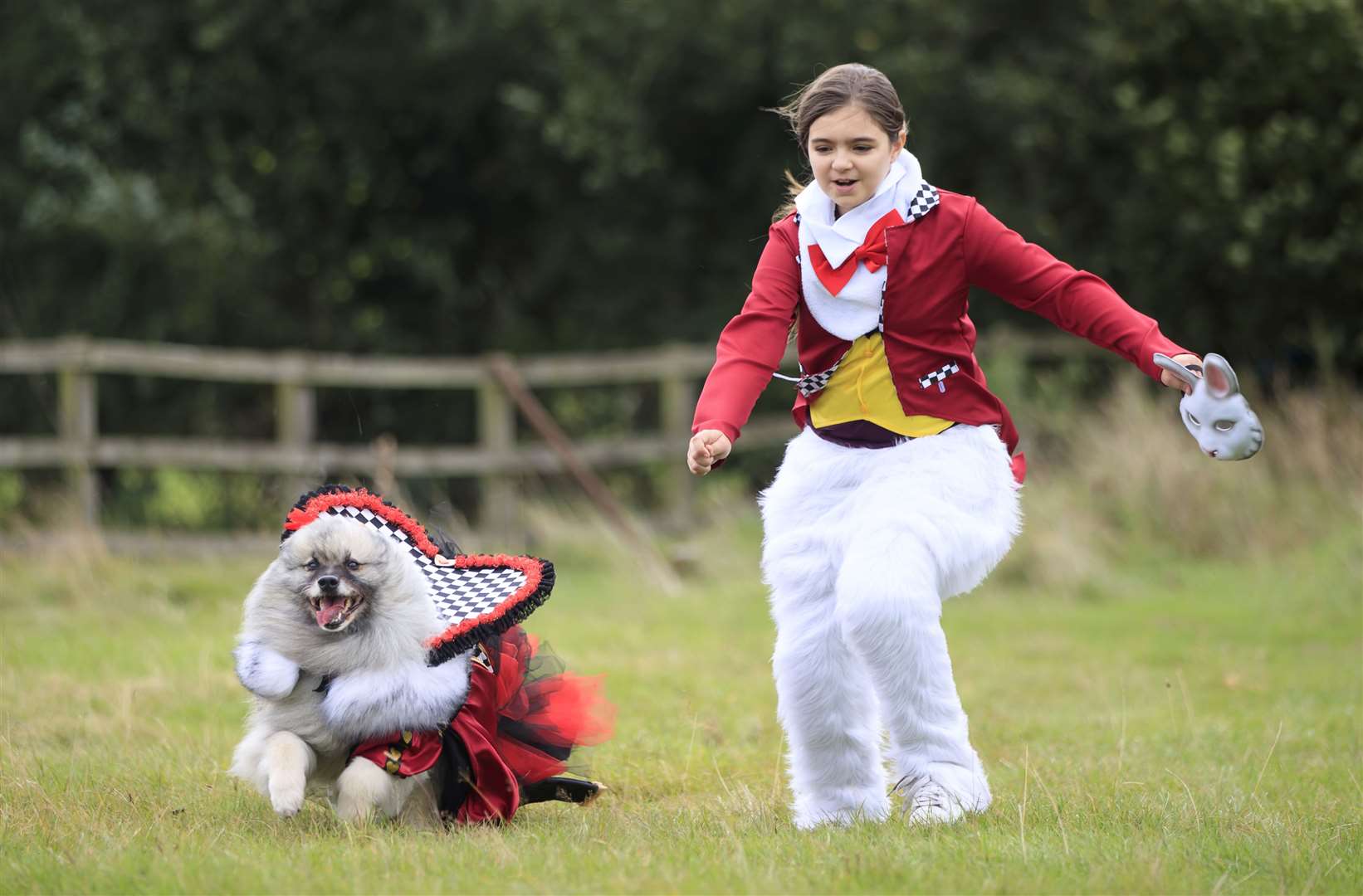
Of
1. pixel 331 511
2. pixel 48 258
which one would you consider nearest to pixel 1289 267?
pixel 331 511

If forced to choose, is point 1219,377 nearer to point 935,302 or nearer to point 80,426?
point 935,302

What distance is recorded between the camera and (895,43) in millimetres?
16438

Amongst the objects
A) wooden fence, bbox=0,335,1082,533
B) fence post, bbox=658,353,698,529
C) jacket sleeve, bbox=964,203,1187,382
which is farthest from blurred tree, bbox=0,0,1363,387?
jacket sleeve, bbox=964,203,1187,382

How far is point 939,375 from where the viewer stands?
4676 mm

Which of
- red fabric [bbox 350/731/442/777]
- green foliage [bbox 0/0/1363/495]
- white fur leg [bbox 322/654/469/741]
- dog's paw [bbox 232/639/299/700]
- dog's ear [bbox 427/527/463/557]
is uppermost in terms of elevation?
green foliage [bbox 0/0/1363/495]

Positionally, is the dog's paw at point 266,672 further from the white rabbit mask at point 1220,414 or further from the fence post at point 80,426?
the fence post at point 80,426

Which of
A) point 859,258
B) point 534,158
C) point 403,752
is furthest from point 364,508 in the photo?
point 534,158

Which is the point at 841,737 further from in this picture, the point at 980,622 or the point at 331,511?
the point at 980,622

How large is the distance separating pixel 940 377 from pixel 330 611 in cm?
187

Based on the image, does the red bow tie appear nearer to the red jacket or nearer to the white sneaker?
the red jacket

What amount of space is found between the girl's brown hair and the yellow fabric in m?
0.61

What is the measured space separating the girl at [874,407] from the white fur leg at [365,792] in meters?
1.15

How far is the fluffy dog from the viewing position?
176 inches

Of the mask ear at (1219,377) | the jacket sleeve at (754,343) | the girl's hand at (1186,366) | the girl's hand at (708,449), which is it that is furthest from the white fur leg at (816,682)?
the mask ear at (1219,377)
